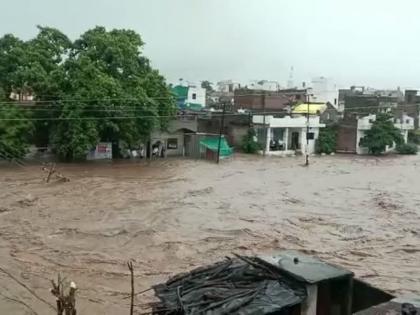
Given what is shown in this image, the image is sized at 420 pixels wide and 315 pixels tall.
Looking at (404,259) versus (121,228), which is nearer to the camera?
(404,259)

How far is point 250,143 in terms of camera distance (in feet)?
109

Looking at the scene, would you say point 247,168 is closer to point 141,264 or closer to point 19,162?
point 19,162

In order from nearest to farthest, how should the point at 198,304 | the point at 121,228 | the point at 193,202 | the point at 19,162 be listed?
the point at 198,304
the point at 121,228
the point at 193,202
the point at 19,162

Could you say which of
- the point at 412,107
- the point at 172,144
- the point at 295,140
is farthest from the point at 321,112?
the point at 172,144

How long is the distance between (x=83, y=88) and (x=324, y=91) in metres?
31.8

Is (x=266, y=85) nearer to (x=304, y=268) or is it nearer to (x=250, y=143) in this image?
(x=250, y=143)

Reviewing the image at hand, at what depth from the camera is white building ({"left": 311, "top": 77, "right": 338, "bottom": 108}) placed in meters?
49.2

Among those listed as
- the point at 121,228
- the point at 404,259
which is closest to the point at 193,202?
the point at 121,228

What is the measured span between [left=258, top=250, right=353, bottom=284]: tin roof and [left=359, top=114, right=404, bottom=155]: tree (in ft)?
99.3

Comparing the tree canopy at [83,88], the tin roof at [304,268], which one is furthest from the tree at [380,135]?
the tin roof at [304,268]

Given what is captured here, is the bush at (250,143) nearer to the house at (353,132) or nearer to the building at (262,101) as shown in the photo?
the building at (262,101)

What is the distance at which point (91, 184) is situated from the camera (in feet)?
63.7

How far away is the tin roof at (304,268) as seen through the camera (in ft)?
17.6

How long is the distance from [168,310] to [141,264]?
562 cm
